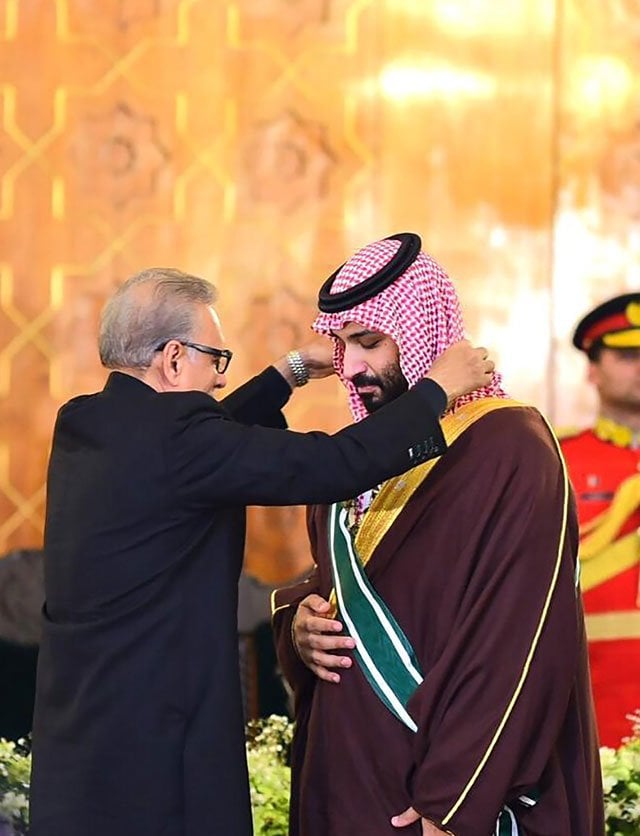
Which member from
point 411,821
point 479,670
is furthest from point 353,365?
point 411,821

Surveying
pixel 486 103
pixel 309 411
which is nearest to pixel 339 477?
pixel 309 411

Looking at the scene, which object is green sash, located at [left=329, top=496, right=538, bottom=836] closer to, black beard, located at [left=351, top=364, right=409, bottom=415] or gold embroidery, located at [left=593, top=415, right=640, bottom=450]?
black beard, located at [left=351, top=364, right=409, bottom=415]

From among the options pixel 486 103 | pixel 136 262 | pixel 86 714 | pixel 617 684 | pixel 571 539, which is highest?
pixel 486 103

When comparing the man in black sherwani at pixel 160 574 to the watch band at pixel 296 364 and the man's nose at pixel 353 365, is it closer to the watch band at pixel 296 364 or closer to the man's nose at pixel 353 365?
the man's nose at pixel 353 365

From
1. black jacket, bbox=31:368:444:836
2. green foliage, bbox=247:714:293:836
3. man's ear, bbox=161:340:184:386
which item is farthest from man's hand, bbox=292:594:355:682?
Answer: green foliage, bbox=247:714:293:836

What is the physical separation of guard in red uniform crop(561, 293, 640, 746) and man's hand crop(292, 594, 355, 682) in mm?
1381

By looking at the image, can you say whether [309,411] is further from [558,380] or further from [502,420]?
[502,420]

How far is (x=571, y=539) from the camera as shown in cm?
193

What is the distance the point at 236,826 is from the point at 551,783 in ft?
1.61

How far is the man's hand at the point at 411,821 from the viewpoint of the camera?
6.08 feet

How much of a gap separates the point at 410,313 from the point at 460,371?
151 mm

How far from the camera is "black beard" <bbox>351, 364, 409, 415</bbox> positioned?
2.09 m

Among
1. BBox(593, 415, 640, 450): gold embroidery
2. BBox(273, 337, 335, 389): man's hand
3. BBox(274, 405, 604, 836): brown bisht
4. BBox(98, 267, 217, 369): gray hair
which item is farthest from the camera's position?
BBox(593, 415, 640, 450): gold embroidery

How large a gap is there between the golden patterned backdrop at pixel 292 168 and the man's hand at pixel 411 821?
5.46 ft
